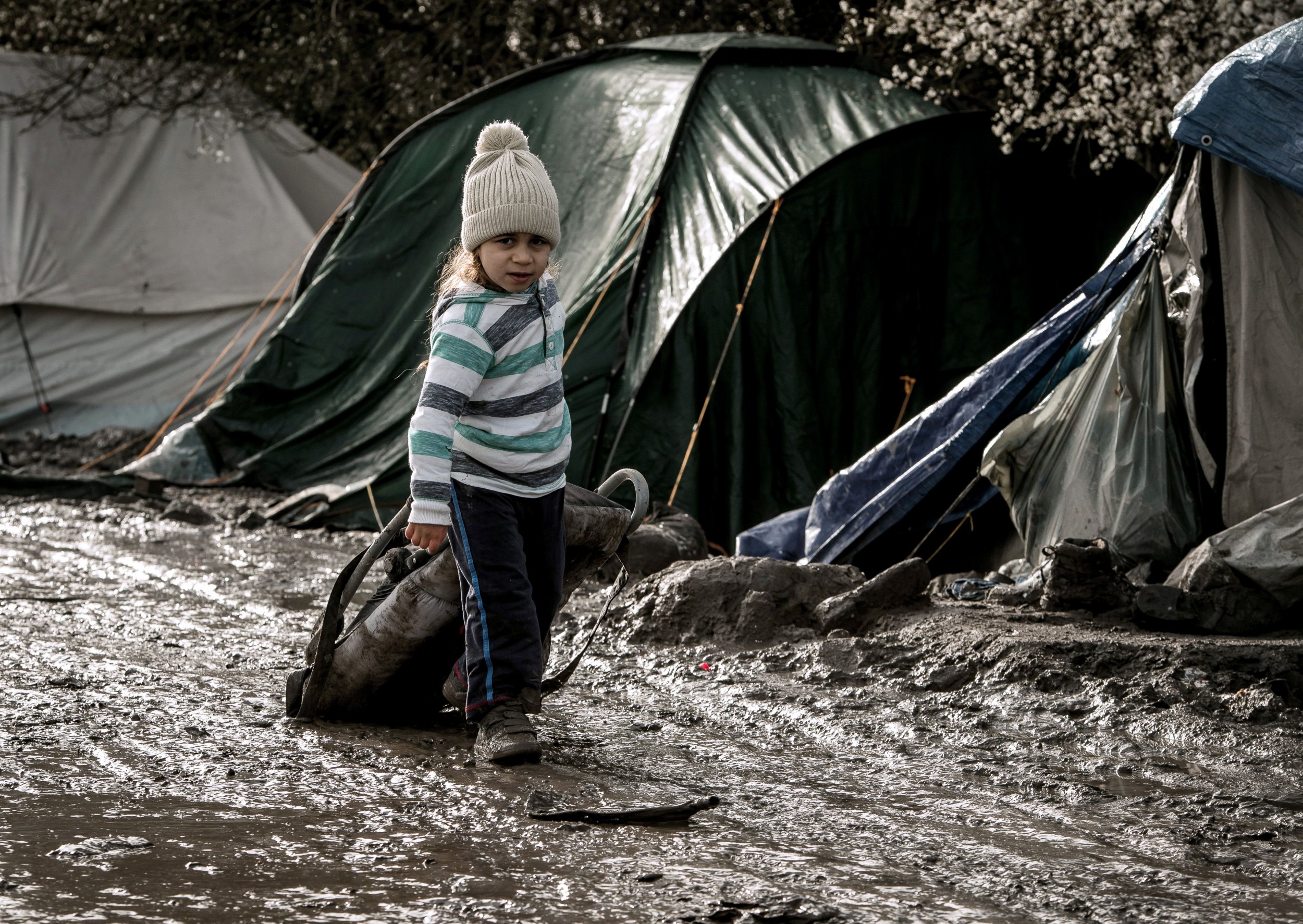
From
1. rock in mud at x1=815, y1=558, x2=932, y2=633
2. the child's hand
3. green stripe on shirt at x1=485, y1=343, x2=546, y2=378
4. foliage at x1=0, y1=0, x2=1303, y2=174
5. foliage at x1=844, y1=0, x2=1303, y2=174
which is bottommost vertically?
rock in mud at x1=815, y1=558, x2=932, y2=633

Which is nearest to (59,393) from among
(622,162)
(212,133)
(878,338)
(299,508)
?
(212,133)

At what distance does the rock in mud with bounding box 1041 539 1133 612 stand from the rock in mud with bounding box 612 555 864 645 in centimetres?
71

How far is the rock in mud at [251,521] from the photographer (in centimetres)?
757

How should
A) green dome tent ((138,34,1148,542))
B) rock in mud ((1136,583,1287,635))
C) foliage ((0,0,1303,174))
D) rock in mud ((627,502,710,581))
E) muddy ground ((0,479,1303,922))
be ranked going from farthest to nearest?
foliage ((0,0,1303,174)) → green dome tent ((138,34,1148,542)) → rock in mud ((627,502,710,581)) → rock in mud ((1136,583,1287,635)) → muddy ground ((0,479,1303,922))

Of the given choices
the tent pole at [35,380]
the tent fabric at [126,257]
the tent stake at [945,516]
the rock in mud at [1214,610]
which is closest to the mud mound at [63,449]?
the tent pole at [35,380]

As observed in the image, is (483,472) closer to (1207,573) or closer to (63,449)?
(1207,573)

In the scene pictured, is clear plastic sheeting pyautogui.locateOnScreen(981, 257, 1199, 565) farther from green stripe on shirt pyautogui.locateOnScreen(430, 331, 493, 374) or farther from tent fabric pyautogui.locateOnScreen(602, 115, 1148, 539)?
green stripe on shirt pyautogui.locateOnScreen(430, 331, 493, 374)

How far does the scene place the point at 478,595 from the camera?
11.9 ft

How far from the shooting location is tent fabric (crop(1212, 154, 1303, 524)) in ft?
16.5

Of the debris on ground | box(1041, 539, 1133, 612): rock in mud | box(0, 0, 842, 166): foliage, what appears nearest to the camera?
the debris on ground

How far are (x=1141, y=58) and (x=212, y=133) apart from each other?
7808mm

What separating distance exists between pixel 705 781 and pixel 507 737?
480 millimetres

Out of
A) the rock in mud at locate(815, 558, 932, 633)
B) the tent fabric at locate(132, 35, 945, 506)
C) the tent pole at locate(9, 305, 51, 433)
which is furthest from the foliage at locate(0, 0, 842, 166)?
the rock in mud at locate(815, 558, 932, 633)

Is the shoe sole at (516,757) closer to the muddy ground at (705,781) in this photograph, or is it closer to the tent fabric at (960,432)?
the muddy ground at (705,781)
